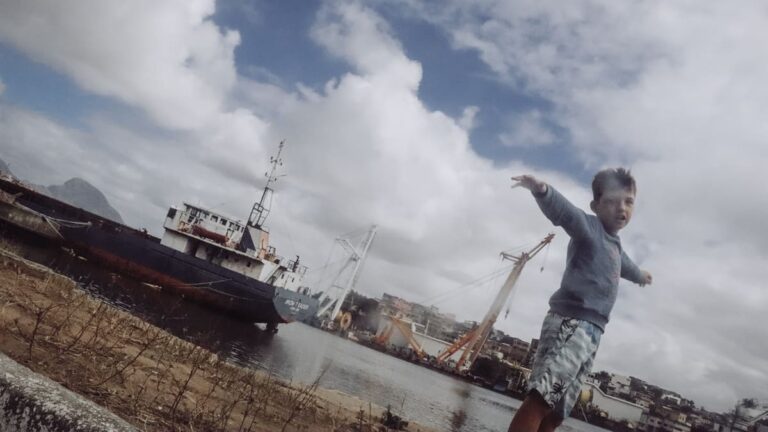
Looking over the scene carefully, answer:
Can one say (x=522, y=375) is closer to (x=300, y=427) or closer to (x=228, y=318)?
(x=228, y=318)

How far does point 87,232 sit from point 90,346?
1166 inches

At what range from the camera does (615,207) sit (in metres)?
2.04

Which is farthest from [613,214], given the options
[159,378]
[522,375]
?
[522,375]

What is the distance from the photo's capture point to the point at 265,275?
2725cm

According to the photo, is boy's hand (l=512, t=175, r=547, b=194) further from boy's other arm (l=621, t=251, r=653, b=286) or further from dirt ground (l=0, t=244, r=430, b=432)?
dirt ground (l=0, t=244, r=430, b=432)

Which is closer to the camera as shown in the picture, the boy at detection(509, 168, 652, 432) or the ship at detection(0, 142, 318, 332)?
the boy at detection(509, 168, 652, 432)

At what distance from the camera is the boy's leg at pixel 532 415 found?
1.67 meters

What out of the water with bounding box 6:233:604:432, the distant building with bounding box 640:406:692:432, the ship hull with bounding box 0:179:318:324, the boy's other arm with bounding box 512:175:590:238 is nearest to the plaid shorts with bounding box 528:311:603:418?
the boy's other arm with bounding box 512:175:590:238

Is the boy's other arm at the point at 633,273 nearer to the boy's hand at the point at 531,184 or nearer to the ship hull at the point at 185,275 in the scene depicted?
the boy's hand at the point at 531,184

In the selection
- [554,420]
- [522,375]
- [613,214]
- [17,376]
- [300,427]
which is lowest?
[522,375]

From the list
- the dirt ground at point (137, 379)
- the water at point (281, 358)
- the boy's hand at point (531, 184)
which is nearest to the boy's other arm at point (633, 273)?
the boy's hand at point (531, 184)

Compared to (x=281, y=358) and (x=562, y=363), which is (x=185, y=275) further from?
(x=562, y=363)

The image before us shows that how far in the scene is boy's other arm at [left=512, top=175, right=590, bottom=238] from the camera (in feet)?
5.83

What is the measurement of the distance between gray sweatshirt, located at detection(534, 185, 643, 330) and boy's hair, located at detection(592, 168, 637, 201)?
181 millimetres
